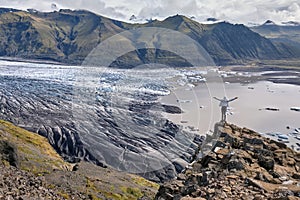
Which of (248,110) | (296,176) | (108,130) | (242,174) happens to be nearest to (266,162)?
(296,176)

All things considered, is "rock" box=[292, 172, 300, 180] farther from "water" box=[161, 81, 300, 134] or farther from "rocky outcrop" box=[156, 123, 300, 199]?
"water" box=[161, 81, 300, 134]

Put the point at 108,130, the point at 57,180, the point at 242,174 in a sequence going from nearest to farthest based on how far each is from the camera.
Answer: the point at 242,174 < the point at 57,180 < the point at 108,130

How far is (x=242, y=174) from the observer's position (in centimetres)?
1199

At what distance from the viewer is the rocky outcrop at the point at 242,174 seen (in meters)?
10.4

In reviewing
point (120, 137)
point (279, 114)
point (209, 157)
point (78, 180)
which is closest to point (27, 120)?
point (120, 137)

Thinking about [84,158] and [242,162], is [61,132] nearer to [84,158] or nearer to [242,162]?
[84,158]

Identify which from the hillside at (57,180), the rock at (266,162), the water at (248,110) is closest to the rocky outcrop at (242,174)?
the rock at (266,162)

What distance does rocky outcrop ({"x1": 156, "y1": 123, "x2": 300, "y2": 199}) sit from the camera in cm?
1042

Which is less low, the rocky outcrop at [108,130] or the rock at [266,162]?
the rock at [266,162]

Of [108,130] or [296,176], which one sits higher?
[296,176]

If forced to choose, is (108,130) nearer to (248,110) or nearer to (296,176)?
(248,110)

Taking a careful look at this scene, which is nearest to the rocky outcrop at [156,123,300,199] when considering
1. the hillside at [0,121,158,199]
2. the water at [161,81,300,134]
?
the hillside at [0,121,158,199]

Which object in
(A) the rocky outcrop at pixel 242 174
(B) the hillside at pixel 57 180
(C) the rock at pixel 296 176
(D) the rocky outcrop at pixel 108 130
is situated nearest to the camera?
(A) the rocky outcrop at pixel 242 174

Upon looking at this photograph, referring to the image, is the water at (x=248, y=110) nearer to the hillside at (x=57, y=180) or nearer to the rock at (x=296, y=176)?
the hillside at (x=57, y=180)
